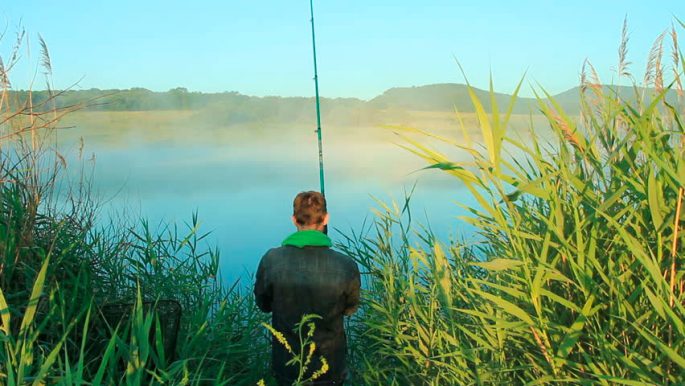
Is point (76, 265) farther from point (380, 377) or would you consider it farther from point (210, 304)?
point (380, 377)

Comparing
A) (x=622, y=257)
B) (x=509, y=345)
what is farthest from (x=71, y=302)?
(x=622, y=257)

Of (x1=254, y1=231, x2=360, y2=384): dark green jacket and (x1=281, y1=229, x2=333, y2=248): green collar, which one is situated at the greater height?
(x1=281, y1=229, x2=333, y2=248): green collar

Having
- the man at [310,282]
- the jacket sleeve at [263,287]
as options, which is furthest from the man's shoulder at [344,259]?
the jacket sleeve at [263,287]

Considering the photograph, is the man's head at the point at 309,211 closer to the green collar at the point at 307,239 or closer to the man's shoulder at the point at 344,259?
the green collar at the point at 307,239

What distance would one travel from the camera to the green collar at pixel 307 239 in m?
3.27

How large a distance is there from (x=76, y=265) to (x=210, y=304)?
97 centimetres

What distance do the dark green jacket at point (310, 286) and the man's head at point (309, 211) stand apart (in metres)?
0.05

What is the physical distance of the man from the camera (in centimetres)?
326

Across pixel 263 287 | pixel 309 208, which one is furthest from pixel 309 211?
pixel 263 287

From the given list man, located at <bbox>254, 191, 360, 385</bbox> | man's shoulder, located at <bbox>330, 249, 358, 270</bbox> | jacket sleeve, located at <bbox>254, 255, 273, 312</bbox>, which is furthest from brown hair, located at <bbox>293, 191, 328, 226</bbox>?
jacket sleeve, located at <bbox>254, 255, 273, 312</bbox>

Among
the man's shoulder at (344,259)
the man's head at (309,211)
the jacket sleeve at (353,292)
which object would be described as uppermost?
the man's head at (309,211)

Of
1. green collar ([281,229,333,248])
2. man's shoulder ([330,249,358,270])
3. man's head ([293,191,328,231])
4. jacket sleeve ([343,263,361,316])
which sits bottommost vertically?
jacket sleeve ([343,263,361,316])

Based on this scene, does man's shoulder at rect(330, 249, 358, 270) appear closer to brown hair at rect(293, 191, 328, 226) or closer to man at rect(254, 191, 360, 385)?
man at rect(254, 191, 360, 385)

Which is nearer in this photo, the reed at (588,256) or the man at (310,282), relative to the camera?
the reed at (588,256)
